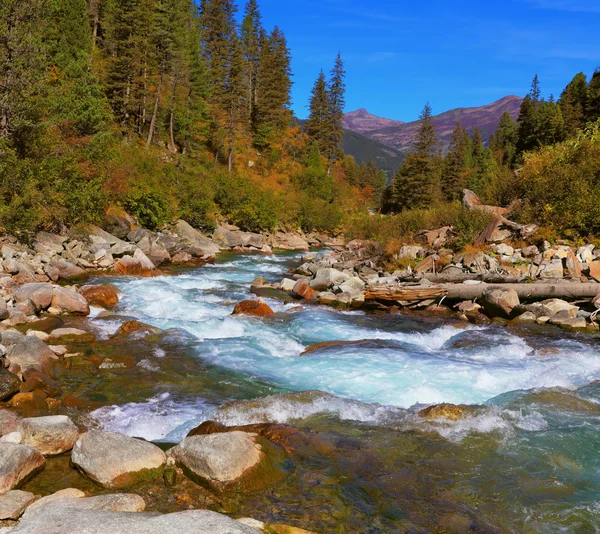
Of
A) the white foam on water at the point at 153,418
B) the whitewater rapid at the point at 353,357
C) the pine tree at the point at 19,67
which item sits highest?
the pine tree at the point at 19,67

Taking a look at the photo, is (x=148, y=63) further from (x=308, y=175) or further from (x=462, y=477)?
(x=462, y=477)

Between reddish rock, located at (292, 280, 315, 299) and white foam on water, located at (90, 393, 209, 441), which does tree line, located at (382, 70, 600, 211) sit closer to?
reddish rock, located at (292, 280, 315, 299)

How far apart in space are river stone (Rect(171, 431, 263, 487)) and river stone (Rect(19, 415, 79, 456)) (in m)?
1.48

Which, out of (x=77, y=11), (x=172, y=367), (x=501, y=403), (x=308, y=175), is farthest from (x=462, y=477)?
(x=308, y=175)

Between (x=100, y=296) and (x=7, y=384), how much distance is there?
7.38 m

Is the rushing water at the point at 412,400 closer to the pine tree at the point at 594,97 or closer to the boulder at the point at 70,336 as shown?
the boulder at the point at 70,336

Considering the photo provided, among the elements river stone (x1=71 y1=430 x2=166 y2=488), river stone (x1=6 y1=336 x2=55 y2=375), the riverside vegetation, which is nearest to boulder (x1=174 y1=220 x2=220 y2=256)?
the riverside vegetation

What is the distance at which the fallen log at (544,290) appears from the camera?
14430mm

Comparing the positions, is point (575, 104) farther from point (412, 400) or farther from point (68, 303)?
point (68, 303)

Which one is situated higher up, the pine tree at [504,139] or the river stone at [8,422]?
the pine tree at [504,139]

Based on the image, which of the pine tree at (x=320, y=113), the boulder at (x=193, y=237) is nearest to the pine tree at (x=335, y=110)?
the pine tree at (x=320, y=113)

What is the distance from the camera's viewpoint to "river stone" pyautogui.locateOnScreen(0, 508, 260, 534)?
3.74m

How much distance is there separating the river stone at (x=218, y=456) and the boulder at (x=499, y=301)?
429 inches

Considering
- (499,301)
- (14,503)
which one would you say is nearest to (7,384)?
(14,503)
